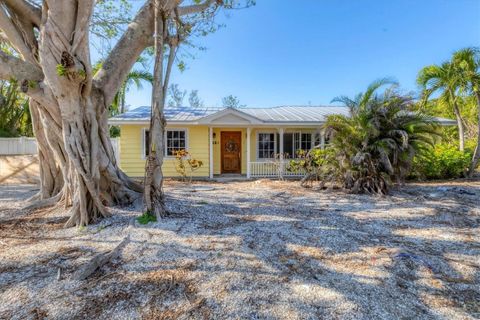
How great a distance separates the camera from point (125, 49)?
4.95 m

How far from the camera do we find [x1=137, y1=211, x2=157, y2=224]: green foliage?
4078 mm

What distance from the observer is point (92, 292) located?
2.25 m

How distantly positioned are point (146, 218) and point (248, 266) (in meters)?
2.15

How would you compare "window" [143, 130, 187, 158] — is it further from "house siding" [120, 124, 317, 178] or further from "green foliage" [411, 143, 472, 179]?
"green foliage" [411, 143, 472, 179]

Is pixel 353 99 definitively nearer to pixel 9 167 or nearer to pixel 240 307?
pixel 240 307

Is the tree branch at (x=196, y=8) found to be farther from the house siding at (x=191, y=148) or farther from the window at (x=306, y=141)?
the window at (x=306, y=141)

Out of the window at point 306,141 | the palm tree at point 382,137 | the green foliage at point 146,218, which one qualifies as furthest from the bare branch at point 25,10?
the window at point 306,141

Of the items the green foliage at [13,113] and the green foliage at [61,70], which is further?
the green foliage at [13,113]

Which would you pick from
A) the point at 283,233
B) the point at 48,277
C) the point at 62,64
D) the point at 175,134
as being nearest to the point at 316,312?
the point at 283,233

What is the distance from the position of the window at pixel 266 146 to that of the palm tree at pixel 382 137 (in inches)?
194

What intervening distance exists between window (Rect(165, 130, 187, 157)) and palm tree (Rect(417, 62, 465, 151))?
30.8 feet

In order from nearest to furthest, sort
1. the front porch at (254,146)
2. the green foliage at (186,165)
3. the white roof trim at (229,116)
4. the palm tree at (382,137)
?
the palm tree at (382,137) → the green foliage at (186,165) → the white roof trim at (229,116) → the front porch at (254,146)

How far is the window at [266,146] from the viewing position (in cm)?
1180

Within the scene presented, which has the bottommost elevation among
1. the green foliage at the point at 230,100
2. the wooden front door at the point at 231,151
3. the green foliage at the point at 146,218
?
the green foliage at the point at 146,218
